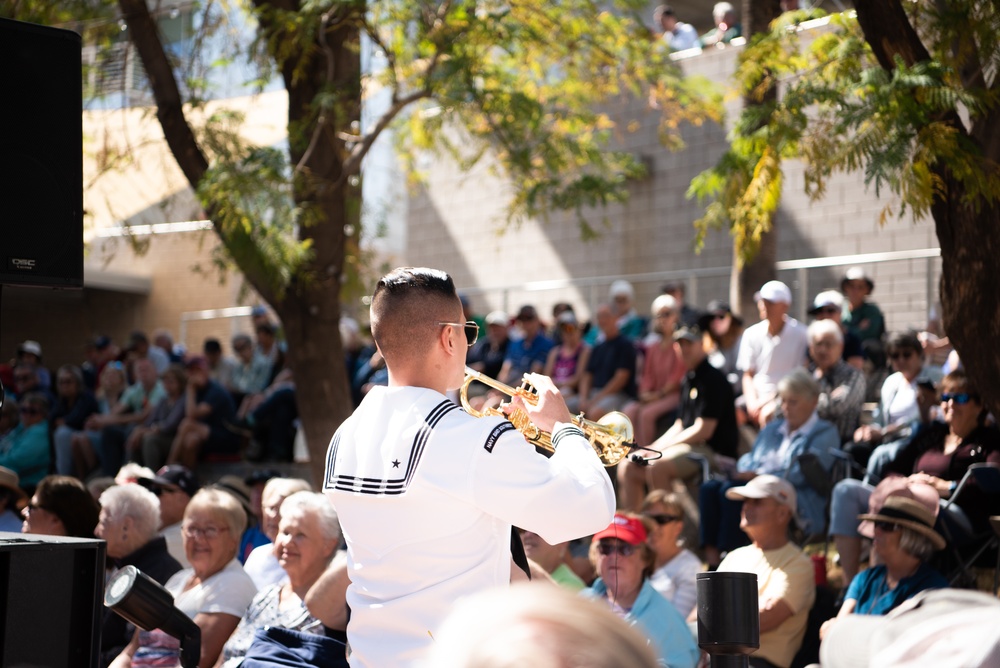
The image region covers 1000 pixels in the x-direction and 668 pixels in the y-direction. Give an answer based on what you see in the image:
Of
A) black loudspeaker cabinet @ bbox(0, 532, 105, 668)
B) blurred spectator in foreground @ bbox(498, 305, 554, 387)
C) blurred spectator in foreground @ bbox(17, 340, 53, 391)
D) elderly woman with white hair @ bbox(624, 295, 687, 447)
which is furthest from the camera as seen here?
blurred spectator in foreground @ bbox(17, 340, 53, 391)

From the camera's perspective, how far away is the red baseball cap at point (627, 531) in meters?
6.14

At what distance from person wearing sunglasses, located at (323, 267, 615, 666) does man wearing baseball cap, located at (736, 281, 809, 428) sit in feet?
21.4

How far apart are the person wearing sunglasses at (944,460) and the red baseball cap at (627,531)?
1.69 metres

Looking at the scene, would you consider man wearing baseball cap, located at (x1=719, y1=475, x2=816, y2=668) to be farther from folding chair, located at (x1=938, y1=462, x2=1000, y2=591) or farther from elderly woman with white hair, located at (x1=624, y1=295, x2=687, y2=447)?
elderly woman with white hair, located at (x1=624, y1=295, x2=687, y2=447)

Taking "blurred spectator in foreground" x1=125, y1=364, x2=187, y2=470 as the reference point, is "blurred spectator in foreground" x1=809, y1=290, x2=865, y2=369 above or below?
above

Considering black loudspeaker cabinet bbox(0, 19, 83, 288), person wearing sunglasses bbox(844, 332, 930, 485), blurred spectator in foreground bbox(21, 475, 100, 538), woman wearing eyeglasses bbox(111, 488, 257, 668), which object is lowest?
woman wearing eyeglasses bbox(111, 488, 257, 668)

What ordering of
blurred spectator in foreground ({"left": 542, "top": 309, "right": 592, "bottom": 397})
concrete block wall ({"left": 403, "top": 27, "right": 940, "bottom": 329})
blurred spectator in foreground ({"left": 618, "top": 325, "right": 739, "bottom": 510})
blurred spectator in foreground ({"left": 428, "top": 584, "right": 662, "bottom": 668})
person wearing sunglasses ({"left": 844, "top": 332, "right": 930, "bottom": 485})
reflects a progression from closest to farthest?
1. blurred spectator in foreground ({"left": 428, "top": 584, "right": 662, "bottom": 668})
2. person wearing sunglasses ({"left": 844, "top": 332, "right": 930, "bottom": 485})
3. blurred spectator in foreground ({"left": 618, "top": 325, "right": 739, "bottom": 510})
4. blurred spectator in foreground ({"left": 542, "top": 309, "right": 592, "bottom": 397})
5. concrete block wall ({"left": 403, "top": 27, "right": 940, "bottom": 329})

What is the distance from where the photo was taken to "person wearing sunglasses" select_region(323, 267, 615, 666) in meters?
3.05

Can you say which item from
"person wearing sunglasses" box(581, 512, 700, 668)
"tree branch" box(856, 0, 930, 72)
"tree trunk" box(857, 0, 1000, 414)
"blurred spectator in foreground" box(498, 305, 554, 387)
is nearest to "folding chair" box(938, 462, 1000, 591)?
"tree trunk" box(857, 0, 1000, 414)

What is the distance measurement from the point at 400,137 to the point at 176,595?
6644 millimetres

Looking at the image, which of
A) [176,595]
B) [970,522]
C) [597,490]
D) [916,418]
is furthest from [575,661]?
[916,418]

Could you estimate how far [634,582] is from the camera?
613 centimetres

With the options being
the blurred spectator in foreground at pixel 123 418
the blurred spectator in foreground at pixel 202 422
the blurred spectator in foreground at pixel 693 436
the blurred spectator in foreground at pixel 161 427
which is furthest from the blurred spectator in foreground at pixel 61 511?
the blurred spectator in foreground at pixel 123 418

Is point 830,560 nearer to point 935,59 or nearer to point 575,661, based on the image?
point 935,59
